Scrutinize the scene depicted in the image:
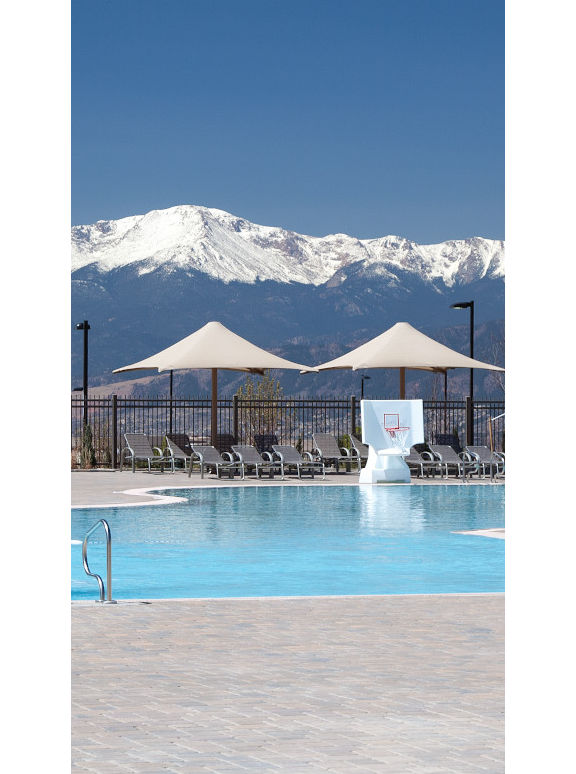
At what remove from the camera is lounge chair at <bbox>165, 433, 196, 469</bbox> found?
22281 millimetres

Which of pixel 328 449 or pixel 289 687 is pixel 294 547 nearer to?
pixel 289 687

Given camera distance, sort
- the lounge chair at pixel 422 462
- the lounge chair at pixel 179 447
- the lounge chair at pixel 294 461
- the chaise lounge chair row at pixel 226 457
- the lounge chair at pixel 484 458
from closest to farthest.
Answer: the chaise lounge chair row at pixel 226 457
the lounge chair at pixel 294 461
the lounge chair at pixel 484 458
the lounge chair at pixel 422 462
the lounge chair at pixel 179 447

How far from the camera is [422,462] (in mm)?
21812

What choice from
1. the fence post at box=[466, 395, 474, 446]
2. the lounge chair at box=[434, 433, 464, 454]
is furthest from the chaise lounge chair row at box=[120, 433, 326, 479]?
the fence post at box=[466, 395, 474, 446]

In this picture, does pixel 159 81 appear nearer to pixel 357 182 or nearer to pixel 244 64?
pixel 244 64

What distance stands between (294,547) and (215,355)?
1120cm

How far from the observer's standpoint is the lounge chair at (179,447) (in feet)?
73.1

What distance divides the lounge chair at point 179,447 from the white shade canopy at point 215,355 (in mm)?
1249

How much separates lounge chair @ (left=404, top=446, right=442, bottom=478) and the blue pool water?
4247mm

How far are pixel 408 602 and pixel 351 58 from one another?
143 meters

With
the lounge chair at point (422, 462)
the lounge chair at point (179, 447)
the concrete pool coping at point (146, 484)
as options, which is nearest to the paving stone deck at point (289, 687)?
the concrete pool coping at point (146, 484)

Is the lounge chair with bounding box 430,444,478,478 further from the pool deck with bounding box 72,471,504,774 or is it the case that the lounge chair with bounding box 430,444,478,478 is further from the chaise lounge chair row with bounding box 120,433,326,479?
the pool deck with bounding box 72,471,504,774

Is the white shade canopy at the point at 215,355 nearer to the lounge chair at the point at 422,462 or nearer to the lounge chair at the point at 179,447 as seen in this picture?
the lounge chair at the point at 179,447

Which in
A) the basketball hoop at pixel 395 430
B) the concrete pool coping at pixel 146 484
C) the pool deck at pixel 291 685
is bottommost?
the concrete pool coping at pixel 146 484
